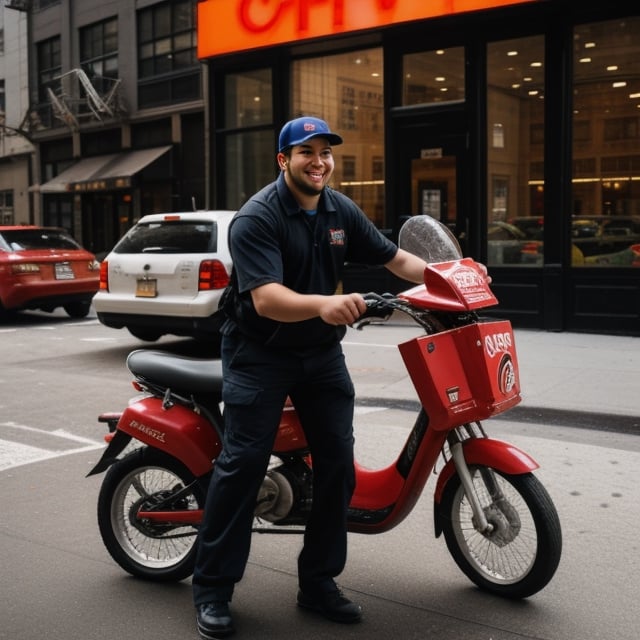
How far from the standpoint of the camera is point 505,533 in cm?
360

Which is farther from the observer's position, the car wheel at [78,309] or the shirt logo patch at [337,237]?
the car wheel at [78,309]

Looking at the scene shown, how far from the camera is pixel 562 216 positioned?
12109 millimetres

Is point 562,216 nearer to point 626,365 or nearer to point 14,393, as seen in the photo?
point 626,365

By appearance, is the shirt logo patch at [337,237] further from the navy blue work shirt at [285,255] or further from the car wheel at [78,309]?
the car wheel at [78,309]

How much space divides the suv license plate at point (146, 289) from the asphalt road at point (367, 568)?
10.3 ft

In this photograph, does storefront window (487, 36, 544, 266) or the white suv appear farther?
storefront window (487, 36, 544, 266)

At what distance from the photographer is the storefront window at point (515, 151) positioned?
1230cm

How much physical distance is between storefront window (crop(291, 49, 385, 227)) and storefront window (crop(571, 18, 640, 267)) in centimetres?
325

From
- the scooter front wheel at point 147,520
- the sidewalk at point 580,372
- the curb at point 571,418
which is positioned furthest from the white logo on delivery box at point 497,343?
the sidewalk at point 580,372

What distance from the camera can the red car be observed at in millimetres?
13766

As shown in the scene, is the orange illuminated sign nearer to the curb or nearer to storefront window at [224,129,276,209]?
storefront window at [224,129,276,209]

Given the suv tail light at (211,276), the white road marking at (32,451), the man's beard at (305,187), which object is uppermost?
the man's beard at (305,187)

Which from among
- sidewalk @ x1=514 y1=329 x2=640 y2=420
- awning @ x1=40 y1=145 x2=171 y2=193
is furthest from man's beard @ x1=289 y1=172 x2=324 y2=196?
awning @ x1=40 y1=145 x2=171 y2=193

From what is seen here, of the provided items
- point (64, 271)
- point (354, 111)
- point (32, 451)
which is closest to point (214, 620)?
point (32, 451)
